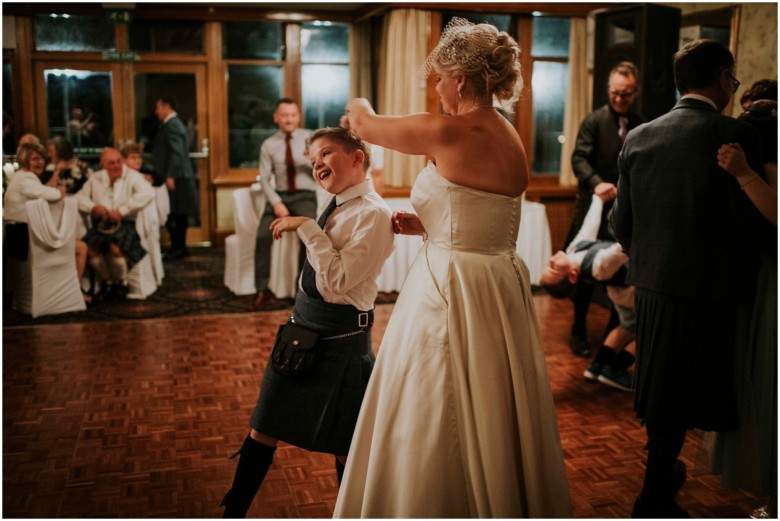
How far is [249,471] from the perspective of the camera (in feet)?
7.84

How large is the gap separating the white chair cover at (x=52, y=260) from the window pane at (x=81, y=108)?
3.27m

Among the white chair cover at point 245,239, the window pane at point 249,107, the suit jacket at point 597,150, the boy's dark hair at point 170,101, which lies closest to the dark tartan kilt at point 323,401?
the suit jacket at point 597,150

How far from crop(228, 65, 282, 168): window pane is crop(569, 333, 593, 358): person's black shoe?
17.5 feet

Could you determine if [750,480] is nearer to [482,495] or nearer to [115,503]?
[482,495]

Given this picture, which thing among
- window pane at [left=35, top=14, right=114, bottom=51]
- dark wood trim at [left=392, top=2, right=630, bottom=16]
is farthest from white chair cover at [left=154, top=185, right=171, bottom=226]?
dark wood trim at [left=392, top=2, right=630, bottom=16]

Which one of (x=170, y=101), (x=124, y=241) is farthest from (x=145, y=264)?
(x=170, y=101)

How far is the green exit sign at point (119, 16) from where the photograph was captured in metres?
8.20

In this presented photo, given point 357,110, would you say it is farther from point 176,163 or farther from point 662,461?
point 176,163

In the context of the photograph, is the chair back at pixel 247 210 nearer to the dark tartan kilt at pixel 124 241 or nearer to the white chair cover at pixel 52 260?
the dark tartan kilt at pixel 124 241

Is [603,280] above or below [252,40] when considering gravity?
below

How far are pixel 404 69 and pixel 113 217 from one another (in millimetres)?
3158

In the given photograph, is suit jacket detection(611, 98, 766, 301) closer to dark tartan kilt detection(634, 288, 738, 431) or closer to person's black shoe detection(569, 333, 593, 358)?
dark tartan kilt detection(634, 288, 738, 431)

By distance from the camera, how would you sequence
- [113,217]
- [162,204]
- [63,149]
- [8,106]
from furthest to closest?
[8,106], [162,204], [63,149], [113,217]

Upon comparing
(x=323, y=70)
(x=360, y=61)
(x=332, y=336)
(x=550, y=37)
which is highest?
(x=550, y=37)
